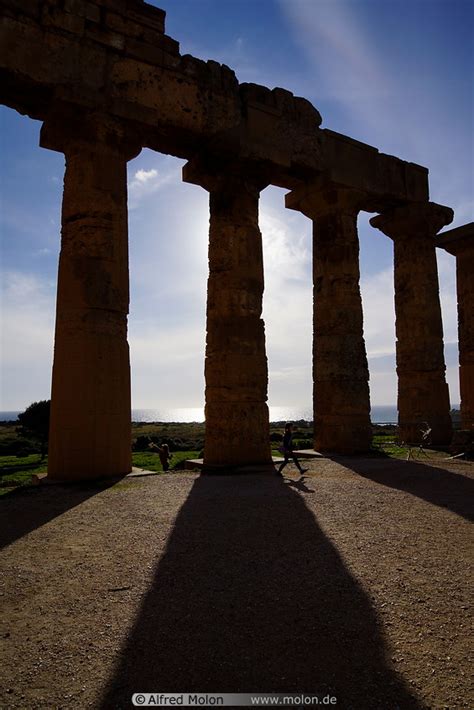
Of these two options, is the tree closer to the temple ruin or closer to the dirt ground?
the temple ruin

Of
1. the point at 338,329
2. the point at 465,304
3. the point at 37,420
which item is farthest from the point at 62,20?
the point at 37,420

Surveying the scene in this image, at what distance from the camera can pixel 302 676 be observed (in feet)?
10.5

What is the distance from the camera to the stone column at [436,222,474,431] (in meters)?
21.1

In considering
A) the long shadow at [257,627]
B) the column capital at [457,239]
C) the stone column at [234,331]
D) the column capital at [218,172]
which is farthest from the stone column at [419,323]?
the long shadow at [257,627]

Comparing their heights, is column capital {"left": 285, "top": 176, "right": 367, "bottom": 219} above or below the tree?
above

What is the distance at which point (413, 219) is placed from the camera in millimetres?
17750

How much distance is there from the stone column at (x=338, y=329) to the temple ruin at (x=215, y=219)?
0.04 metres

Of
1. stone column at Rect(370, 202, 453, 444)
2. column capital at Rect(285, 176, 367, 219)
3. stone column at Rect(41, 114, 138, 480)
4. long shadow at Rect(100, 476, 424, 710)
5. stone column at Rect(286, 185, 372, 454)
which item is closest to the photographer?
long shadow at Rect(100, 476, 424, 710)

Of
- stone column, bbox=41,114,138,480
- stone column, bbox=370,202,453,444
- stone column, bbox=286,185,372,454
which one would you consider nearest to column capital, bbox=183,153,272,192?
stone column, bbox=286,185,372,454

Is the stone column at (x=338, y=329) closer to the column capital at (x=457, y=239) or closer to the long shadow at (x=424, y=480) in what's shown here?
the long shadow at (x=424, y=480)

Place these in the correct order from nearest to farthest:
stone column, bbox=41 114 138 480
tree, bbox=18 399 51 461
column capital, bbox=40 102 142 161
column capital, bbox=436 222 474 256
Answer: stone column, bbox=41 114 138 480 < column capital, bbox=40 102 142 161 < column capital, bbox=436 222 474 256 < tree, bbox=18 399 51 461

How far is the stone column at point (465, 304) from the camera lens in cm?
2106

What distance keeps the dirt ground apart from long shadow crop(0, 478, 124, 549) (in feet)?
0.15

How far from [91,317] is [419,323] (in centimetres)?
1172
